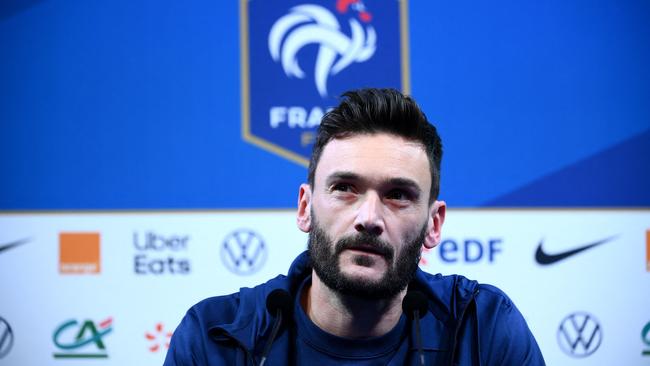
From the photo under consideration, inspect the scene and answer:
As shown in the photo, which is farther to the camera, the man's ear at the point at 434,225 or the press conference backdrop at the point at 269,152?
the press conference backdrop at the point at 269,152

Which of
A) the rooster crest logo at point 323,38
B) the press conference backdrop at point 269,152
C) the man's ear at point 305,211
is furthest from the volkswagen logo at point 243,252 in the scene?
the man's ear at point 305,211

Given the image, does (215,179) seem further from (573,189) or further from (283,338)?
(573,189)

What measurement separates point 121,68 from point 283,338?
1331mm

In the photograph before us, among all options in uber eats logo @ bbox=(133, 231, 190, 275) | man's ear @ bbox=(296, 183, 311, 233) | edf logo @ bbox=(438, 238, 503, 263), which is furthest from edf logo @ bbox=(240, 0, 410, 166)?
man's ear @ bbox=(296, 183, 311, 233)

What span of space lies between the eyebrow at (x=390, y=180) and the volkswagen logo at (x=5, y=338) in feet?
4.99

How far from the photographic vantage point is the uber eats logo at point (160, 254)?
7.04ft

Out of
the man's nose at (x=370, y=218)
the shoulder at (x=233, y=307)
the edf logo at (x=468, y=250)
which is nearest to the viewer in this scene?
the man's nose at (x=370, y=218)

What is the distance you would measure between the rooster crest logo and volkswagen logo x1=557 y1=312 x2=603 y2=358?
1.14 m

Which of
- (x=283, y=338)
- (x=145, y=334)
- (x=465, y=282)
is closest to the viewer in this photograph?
(x=283, y=338)

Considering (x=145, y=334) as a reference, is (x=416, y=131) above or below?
above

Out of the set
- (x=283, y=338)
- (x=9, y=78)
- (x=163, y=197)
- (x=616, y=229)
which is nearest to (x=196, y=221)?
Answer: (x=163, y=197)

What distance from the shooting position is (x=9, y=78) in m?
2.20

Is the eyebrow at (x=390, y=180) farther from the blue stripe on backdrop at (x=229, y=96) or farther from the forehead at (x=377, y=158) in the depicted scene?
the blue stripe on backdrop at (x=229, y=96)

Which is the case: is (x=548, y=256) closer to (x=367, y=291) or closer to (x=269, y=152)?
(x=269, y=152)
